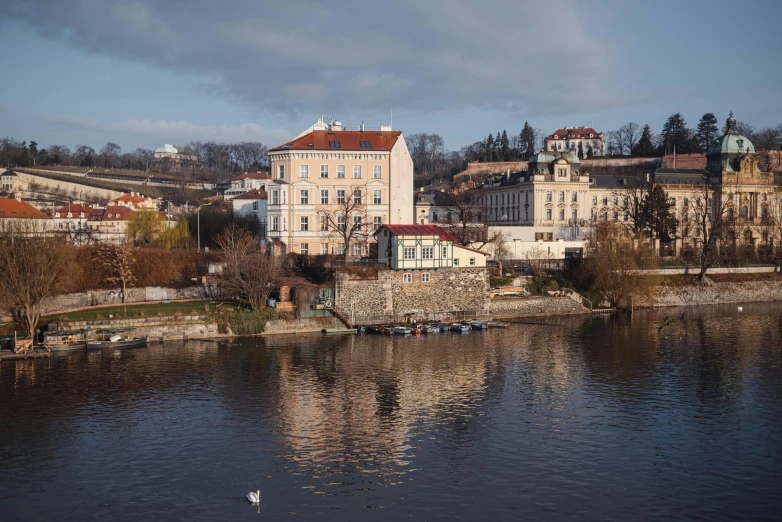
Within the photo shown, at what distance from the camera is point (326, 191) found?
60.1 meters

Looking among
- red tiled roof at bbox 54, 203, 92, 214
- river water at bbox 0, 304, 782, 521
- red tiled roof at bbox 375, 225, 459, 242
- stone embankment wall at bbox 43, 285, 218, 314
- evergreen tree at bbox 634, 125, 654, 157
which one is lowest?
river water at bbox 0, 304, 782, 521

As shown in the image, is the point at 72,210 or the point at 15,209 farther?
the point at 72,210

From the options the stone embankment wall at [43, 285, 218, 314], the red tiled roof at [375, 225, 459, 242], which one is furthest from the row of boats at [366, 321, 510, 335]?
the stone embankment wall at [43, 285, 218, 314]

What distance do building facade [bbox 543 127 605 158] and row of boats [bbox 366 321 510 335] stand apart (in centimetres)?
11198

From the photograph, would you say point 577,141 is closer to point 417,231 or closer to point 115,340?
point 417,231

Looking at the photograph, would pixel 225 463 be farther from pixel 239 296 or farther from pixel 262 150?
pixel 262 150

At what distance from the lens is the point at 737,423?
2711 cm

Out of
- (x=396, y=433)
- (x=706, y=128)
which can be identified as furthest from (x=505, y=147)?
(x=396, y=433)

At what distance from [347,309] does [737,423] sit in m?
26.7

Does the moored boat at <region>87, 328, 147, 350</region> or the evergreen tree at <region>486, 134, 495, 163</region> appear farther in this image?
the evergreen tree at <region>486, 134, 495, 163</region>

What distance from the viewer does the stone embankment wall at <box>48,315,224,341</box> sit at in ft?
139

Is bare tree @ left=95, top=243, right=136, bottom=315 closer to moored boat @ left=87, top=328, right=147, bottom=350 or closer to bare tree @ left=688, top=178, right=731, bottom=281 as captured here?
moored boat @ left=87, top=328, right=147, bottom=350

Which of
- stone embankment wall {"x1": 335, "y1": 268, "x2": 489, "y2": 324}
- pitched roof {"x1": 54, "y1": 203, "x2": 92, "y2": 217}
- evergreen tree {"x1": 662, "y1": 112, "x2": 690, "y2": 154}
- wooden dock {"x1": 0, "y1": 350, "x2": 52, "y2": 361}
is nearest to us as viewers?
wooden dock {"x1": 0, "y1": 350, "x2": 52, "y2": 361}

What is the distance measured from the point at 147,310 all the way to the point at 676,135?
117 meters
